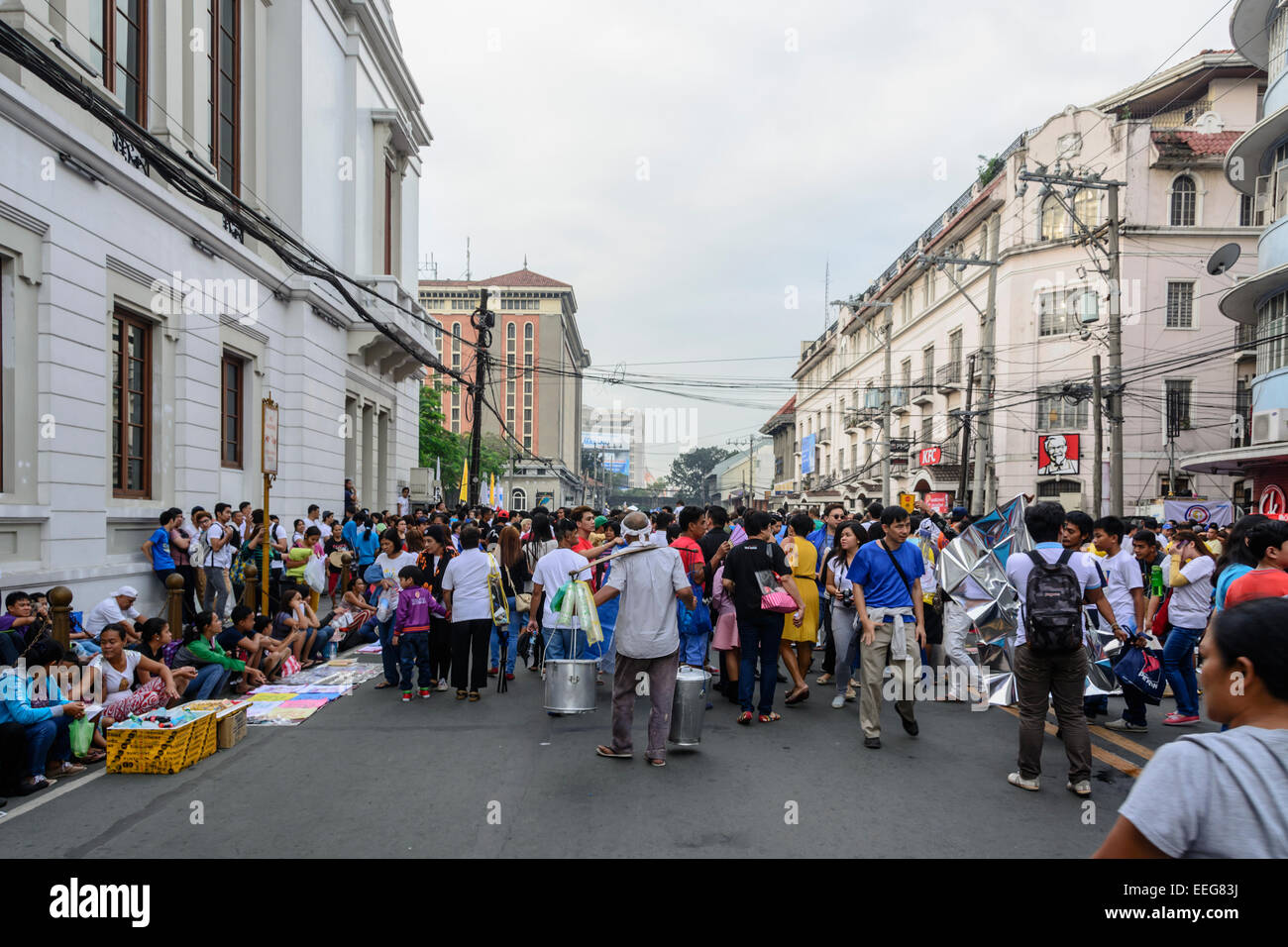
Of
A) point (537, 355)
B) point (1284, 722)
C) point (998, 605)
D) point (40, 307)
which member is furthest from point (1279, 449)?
point (537, 355)

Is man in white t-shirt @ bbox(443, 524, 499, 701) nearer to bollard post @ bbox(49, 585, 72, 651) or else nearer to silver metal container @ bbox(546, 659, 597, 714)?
silver metal container @ bbox(546, 659, 597, 714)

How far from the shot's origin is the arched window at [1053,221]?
31984 mm

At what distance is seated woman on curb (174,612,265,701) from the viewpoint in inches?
319

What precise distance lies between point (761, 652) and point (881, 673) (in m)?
1.12

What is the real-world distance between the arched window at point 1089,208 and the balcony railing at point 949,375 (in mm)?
7436

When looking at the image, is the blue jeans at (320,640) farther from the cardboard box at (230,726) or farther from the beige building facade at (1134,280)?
the beige building facade at (1134,280)

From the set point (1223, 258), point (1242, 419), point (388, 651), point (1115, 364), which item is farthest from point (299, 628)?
point (1242, 419)

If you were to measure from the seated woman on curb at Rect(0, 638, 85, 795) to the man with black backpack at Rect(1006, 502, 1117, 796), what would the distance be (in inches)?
Result: 257

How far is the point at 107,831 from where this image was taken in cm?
509

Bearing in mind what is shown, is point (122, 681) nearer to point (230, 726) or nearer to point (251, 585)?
point (230, 726)

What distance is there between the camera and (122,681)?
7.12m

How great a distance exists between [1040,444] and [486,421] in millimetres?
91544

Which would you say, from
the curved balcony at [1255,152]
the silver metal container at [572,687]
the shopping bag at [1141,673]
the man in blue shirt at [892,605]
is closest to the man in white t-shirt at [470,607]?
the silver metal container at [572,687]
